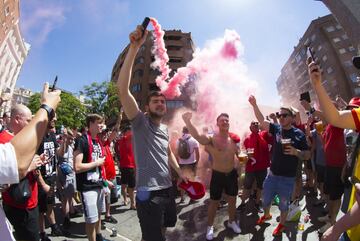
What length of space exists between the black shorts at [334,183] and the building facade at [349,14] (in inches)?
344

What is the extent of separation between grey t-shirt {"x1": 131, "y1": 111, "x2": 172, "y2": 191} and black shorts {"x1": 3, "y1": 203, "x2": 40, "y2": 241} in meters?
1.46

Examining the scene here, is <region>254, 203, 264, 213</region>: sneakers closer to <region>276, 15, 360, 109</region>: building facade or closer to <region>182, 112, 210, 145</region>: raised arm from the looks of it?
<region>182, 112, 210, 145</region>: raised arm

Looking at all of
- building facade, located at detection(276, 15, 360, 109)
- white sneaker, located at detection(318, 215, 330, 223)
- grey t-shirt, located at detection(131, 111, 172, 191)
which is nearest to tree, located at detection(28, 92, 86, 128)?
building facade, located at detection(276, 15, 360, 109)

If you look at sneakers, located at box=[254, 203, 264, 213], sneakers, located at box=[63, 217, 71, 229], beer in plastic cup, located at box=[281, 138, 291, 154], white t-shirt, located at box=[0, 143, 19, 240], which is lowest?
sneakers, located at box=[254, 203, 264, 213]

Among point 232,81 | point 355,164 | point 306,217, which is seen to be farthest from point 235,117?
point 355,164

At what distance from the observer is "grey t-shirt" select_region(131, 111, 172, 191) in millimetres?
3288

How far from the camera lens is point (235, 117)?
17641 mm

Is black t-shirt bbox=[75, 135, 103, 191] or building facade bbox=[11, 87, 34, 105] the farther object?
building facade bbox=[11, 87, 34, 105]

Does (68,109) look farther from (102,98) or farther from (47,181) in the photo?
(47,181)

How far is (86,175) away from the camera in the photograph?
171 inches

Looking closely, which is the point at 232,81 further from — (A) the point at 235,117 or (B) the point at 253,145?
(B) the point at 253,145

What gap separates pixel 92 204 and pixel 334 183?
13.6 feet

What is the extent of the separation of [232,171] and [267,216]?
120 cm

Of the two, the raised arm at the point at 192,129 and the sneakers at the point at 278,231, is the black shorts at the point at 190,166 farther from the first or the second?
the sneakers at the point at 278,231
